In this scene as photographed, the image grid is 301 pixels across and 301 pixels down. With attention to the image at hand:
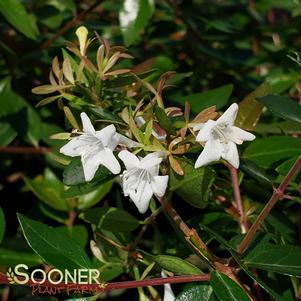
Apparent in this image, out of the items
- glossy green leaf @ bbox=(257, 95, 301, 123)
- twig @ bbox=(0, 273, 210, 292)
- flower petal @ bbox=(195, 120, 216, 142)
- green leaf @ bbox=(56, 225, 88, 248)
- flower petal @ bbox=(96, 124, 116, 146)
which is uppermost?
flower petal @ bbox=(96, 124, 116, 146)

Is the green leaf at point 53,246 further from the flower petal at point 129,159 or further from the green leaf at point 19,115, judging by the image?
the green leaf at point 19,115

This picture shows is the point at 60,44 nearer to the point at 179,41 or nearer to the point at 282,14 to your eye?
the point at 179,41

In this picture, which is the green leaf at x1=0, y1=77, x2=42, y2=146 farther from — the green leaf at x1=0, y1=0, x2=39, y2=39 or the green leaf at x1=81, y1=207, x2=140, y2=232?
the green leaf at x1=81, y1=207, x2=140, y2=232

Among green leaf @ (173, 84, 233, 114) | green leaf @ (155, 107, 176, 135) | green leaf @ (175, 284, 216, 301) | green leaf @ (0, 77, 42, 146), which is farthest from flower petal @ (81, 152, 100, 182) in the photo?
green leaf @ (0, 77, 42, 146)

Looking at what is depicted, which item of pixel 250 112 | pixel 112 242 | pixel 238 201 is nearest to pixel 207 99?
pixel 250 112

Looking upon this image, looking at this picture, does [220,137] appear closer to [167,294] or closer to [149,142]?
[149,142]
